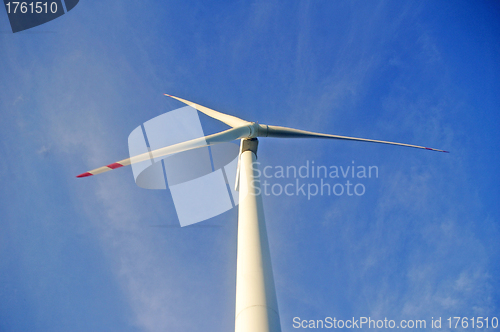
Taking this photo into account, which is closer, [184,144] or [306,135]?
[184,144]

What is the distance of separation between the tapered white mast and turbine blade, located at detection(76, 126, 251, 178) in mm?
3413

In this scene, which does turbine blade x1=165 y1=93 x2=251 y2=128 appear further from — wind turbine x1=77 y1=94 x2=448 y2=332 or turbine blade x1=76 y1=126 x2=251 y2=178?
wind turbine x1=77 y1=94 x2=448 y2=332

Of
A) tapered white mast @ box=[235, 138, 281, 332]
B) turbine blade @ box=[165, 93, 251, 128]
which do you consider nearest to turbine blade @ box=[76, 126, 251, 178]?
turbine blade @ box=[165, 93, 251, 128]

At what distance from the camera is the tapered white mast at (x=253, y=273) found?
28.0 ft

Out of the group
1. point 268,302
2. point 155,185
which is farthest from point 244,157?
point 155,185

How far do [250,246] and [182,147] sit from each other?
662cm

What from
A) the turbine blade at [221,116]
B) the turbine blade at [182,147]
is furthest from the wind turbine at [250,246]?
the turbine blade at [221,116]

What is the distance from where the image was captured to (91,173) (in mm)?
12242

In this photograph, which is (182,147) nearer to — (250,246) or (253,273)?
(250,246)

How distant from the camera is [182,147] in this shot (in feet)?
48.2

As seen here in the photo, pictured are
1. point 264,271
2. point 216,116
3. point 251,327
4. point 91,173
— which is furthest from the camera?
point 216,116

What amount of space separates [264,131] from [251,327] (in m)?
12.5

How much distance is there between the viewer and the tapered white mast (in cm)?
854

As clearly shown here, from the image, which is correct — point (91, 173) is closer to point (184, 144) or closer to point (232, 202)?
point (184, 144)
